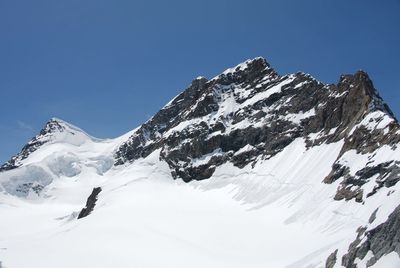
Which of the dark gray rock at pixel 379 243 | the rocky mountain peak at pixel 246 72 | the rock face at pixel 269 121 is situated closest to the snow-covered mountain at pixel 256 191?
the dark gray rock at pixel 379 243

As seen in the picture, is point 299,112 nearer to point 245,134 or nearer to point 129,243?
point 245,134

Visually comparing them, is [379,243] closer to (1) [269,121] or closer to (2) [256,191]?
(2) [256,191]

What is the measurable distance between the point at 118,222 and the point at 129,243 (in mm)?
17987

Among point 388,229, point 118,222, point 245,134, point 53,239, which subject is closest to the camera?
point 388,229

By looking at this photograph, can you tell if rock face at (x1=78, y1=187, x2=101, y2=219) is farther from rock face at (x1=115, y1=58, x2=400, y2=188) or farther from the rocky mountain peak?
the rocky mountain peak

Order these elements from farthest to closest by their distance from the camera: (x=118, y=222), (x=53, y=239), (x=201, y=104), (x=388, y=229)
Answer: (x=201, y=104) < (x=118, y=222) < (x=53, y=239) < (x=388, y=229)

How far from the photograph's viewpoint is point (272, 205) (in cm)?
9700

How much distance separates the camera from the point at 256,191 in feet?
A: 359

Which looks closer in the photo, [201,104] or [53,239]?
[53,239]

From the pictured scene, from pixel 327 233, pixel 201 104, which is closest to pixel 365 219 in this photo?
pixel 327 233

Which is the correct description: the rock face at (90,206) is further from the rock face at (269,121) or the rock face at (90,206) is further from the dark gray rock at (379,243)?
the dark gray rock at (379,243)

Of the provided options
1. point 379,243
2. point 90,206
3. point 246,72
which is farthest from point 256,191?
point 246,72

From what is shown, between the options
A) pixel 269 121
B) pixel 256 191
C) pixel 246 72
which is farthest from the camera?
pixel 246 72

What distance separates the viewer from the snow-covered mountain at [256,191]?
227ft
